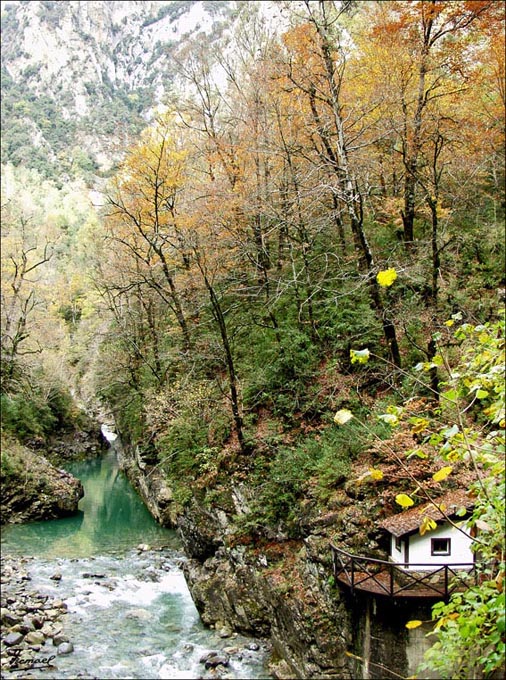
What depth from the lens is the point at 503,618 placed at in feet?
10.7

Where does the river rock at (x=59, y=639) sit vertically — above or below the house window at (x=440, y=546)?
below

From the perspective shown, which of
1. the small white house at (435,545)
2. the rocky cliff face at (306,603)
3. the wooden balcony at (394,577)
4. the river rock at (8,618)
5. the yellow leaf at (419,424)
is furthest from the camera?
the river rock at (8,618)

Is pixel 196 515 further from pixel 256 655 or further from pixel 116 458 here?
pixel 116 458

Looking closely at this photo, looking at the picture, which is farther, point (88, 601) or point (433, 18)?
point (88, 601)

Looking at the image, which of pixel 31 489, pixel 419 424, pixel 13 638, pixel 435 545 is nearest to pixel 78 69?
pixel 31 489

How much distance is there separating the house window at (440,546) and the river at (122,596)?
4850mm

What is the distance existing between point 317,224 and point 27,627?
14990 mm

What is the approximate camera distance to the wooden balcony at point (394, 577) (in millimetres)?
10023

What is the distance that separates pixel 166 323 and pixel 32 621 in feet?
46.5

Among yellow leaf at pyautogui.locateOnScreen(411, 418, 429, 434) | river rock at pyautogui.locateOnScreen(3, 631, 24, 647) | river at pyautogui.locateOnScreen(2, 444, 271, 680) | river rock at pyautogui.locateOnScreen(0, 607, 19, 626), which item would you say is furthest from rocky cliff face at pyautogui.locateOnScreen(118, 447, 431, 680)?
yellow leaf at pyautogui.locateOnScreen(411, 418, 429, 434)

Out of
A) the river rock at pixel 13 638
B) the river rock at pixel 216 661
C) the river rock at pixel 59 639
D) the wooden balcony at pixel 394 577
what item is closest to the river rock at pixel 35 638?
the river rock at pixel 13 638

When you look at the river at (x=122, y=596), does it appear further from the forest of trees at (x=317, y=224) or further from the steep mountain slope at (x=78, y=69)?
the steep mountain slope at (x=78, y=69)

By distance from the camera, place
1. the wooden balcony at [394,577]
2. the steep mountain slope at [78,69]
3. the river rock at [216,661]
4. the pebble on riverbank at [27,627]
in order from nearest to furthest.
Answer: the wooden balcony at [394,577] < the river rock at [216,661] < the pebble on riverbank at [27,627] < the steep mountain slope at [78,69]

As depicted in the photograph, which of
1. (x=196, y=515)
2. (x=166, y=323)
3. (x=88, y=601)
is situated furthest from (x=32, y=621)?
(x=166, y=323)
